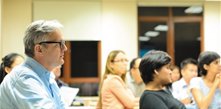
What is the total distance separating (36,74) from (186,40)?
6735 mm

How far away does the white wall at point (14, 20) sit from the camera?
720 cm

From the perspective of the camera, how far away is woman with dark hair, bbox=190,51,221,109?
290 centimetres

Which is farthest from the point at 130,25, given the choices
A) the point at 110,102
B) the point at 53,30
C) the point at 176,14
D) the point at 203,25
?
the point at 53,30

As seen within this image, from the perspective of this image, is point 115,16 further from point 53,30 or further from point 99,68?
point 53,30

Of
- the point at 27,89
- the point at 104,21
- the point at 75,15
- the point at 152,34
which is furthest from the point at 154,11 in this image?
the point at 27,89

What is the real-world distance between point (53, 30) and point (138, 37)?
20.0ft

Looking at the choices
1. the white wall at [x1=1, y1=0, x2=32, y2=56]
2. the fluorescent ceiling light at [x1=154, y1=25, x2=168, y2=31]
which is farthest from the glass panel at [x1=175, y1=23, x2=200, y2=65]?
the white wall at [x1=1, y1=0, x2=32, y2=56]

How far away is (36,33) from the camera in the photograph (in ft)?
4.81

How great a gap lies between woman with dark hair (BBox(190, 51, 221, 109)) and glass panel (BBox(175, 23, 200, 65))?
15.7 feet

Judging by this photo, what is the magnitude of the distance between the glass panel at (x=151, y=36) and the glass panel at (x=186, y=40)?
0.98ft

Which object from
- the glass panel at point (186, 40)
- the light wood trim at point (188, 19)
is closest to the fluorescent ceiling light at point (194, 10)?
the light wood trim at point (188, 19)

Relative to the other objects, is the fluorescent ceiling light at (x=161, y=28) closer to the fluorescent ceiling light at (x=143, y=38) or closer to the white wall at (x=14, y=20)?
the fluorescent ceiling light at (x=143, y=38)

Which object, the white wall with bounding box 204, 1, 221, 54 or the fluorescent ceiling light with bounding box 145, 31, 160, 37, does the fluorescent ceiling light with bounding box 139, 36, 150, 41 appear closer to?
the fluorescent ceiling light with bounding box 145, 31, 160, 37

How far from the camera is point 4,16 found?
7195mm
